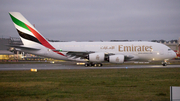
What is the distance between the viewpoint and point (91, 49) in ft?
111

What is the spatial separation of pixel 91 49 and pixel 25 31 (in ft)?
39.2

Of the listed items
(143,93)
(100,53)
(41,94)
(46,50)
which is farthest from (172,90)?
(46,50)

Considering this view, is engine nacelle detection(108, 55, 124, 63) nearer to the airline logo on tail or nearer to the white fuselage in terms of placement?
the white fuselage

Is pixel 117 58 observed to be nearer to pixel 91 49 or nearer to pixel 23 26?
pixel 91 49

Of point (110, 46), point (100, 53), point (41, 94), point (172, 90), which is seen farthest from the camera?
point (110, 46)

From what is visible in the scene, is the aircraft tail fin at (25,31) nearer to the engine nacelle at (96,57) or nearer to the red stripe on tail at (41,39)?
the red stripe on tail at (41,39)

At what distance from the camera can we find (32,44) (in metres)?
33.2

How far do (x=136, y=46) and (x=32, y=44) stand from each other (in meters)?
18.3

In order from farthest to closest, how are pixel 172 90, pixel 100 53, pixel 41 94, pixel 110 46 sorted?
1. pixel 110 46
2. pixel 100 53
3. pixel 41 94
4. pixel 172 90

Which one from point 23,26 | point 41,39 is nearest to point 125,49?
point 41,39

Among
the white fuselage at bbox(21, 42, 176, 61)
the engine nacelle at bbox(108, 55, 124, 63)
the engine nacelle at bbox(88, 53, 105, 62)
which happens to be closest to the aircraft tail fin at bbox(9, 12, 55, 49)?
the white fuselage at bbox(21, 42, 176, 61)

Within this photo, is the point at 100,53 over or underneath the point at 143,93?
over

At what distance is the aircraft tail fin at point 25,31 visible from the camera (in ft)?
107

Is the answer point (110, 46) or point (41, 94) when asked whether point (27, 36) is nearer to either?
point (110, 46)
